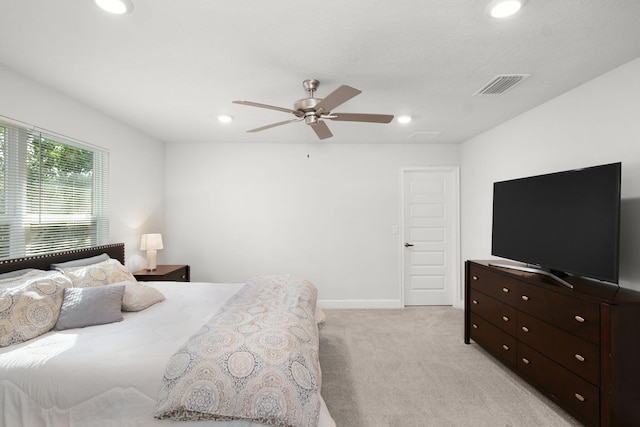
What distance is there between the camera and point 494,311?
284 cm

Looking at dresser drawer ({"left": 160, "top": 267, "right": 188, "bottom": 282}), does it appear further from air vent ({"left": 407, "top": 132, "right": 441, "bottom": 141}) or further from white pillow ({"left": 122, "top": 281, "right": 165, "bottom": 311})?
air vent ({"left": 407, "top": 132, "right": 441, "bottom": 141})

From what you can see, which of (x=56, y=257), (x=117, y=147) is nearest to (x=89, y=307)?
(x=56, y=257)

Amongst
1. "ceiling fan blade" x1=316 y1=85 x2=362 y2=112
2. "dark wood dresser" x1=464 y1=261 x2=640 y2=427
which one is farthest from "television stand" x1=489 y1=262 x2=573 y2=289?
"ceiling fan blade" x1=316 y1=85 x2=362 y2=112

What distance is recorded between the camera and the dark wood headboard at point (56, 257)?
2.18m

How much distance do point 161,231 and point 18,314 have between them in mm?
2708

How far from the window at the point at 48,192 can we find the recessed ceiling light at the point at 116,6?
1.52 metres

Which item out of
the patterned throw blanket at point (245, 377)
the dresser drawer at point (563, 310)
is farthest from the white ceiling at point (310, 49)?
the patterned throw blanket at point (245, 377)

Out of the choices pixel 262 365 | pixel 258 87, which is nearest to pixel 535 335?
pixel 262 365

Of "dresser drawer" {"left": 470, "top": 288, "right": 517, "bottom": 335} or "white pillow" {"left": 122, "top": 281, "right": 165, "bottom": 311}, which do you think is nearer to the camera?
"white pillow" {"left": 122, "top": 281, "right": 165, "bottom": 311}

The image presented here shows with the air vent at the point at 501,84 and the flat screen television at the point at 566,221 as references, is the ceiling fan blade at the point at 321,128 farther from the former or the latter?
the flat screen television at the point at 566,221

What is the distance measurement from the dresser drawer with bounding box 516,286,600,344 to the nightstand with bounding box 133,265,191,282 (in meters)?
3.75

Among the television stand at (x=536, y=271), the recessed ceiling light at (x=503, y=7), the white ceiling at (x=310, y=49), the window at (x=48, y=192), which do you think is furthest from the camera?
the window at (x=48, y=192)

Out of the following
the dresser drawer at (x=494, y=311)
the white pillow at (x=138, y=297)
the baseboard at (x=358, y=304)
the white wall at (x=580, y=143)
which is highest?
the white wall at (x=580, y=143)

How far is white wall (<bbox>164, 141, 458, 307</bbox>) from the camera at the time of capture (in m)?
4.50
